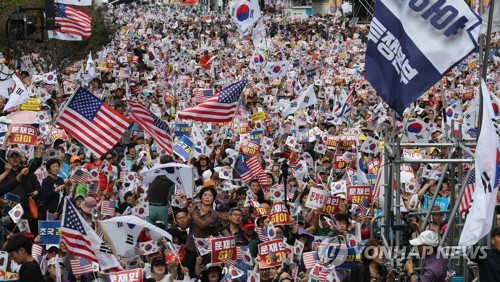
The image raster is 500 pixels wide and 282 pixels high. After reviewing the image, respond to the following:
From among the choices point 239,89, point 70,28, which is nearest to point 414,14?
point 239,89

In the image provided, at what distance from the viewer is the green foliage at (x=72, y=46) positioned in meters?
35.5

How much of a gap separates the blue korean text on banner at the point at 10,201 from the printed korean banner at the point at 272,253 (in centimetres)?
297

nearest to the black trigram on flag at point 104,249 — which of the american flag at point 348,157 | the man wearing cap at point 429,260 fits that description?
the man wearing cap at point 429,260

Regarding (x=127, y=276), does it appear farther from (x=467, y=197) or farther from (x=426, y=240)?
(x=467, y=197)

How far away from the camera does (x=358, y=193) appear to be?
523 inches

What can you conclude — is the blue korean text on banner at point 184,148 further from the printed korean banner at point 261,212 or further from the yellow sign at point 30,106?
the yellow sign at point 30,106

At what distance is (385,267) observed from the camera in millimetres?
9219

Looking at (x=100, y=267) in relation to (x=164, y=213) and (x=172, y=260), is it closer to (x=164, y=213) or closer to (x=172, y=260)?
(x=172, y=260)

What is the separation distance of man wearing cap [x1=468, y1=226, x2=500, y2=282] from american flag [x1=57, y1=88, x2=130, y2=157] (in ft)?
21.4

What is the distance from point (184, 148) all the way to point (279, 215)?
15.2 ft

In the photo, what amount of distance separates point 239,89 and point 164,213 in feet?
13.5

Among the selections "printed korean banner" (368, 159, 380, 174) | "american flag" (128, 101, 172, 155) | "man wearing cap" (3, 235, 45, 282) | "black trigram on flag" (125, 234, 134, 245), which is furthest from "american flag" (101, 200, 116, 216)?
"printed korean banner" (368, 159, 380, 174)

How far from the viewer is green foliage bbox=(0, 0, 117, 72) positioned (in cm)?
3553

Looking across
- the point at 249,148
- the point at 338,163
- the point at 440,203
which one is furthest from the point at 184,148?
the point at 440,203
